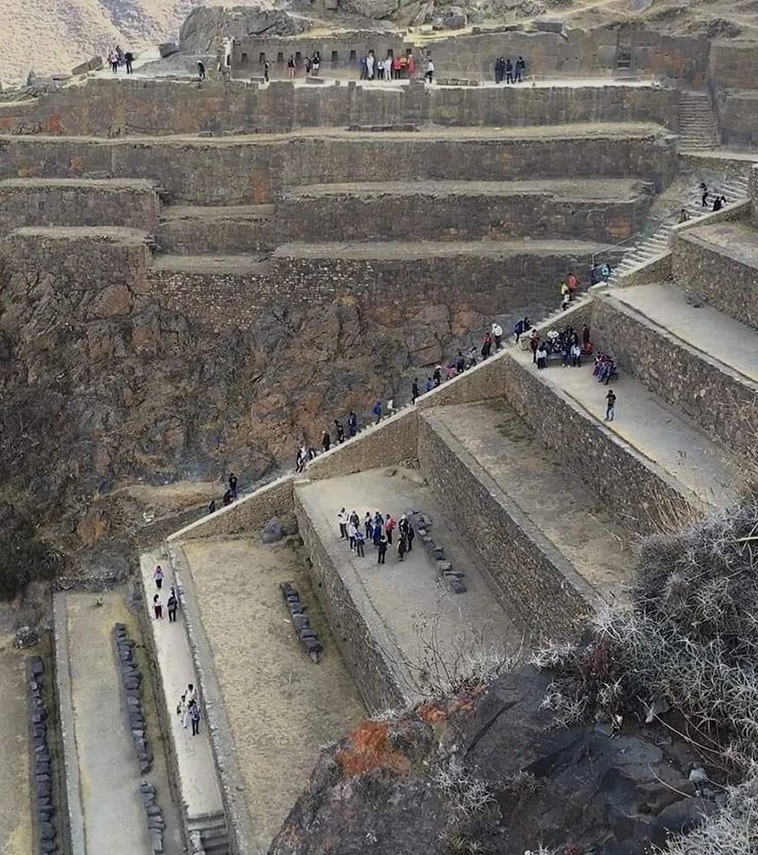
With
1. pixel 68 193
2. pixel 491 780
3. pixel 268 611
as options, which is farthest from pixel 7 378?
pixel 491 780

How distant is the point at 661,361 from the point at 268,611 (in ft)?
23.3

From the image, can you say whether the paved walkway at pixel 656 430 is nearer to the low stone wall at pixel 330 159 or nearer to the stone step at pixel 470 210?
the stone step at pixel 470 210

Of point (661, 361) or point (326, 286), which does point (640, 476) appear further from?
point (326, 286)

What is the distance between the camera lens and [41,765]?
1833 centimetres

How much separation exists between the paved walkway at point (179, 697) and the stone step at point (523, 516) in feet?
15.1

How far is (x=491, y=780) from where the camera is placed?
9438 mm

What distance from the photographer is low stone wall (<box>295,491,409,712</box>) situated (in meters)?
15.7

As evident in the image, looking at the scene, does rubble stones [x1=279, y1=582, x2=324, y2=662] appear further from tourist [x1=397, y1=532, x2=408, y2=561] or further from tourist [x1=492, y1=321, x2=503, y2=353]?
tourist [x1=492, y1=321, x2=503, y2=353]

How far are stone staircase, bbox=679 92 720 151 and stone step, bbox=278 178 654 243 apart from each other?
1974mm

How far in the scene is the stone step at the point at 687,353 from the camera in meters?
16.7

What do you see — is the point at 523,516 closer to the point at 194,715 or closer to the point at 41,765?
the point at 194,715

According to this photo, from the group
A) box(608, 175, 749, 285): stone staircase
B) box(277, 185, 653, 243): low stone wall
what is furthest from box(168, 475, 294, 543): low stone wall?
box(608, 175, 749, 285): stone staircase

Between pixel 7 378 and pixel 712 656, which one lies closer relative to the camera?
pixel 712 656

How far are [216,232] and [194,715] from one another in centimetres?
1213
